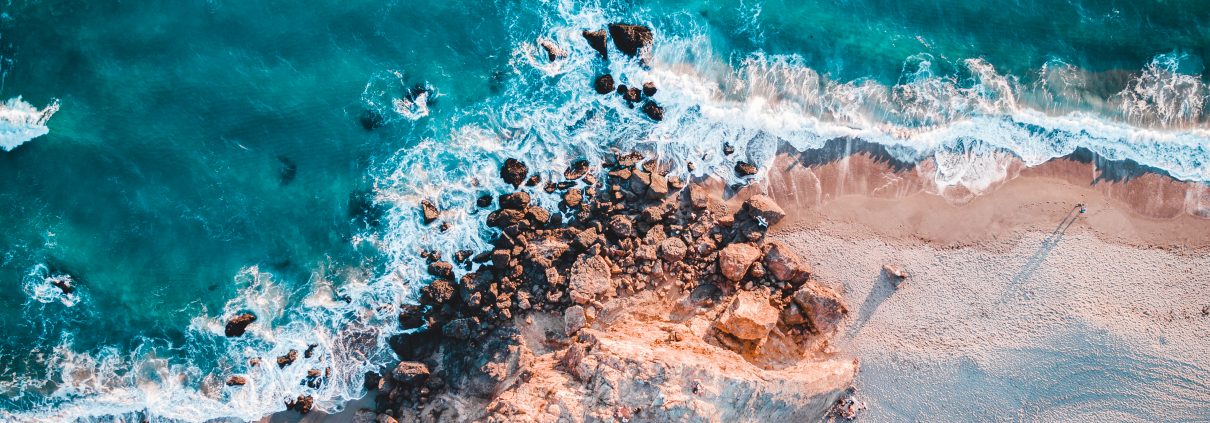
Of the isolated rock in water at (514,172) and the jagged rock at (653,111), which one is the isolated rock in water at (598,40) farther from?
the isolated rock in water at (514,172)

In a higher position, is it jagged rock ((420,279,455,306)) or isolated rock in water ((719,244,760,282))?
jagged rock ((420,279,455,306))

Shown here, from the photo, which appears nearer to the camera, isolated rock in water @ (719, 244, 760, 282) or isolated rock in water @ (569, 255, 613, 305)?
isolated rock in water @ (569, 255, 613, 305)

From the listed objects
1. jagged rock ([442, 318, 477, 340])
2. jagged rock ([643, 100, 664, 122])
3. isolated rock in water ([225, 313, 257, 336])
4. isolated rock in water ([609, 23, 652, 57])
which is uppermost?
isolated rock in water ([609, 23, 652, 57])

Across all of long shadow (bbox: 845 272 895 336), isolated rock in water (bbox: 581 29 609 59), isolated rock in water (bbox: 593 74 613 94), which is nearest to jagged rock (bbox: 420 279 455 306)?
isolated rock in water (bbox: 593 74 613 94)

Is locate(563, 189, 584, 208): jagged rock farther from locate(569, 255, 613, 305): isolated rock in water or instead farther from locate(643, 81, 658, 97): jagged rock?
locate(643, 81, 658, 97): jagged rock

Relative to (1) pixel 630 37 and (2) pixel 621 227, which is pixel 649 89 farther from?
(2) pixel 621 227

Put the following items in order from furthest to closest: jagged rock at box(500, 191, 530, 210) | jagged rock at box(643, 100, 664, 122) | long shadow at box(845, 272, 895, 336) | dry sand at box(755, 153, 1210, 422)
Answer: jagged rock at box(643, 100, 664, 122), jagged rock at box(500, 191, 530, 210), long shadow at box(845, 272, 895, 336), dry sand at box(755, 153, 1210, 422)

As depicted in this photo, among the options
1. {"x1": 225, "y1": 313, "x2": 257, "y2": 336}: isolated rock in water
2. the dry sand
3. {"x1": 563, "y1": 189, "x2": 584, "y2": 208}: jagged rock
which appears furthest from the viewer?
{"x1": 563, "y1": 189, "x2": 584, "y2": 208}: jagged rock
